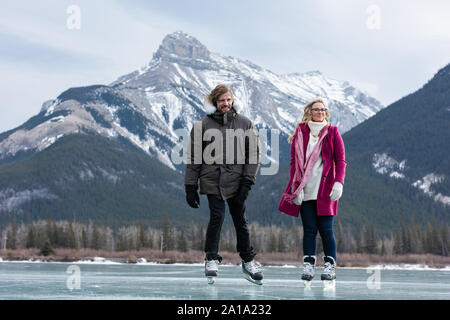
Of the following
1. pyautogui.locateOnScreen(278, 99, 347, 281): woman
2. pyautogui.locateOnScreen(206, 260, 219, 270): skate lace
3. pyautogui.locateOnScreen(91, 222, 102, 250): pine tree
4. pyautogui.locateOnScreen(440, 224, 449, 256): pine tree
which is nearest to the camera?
pyautogui.locateOnScreen(278, 99, 347, 281): woman

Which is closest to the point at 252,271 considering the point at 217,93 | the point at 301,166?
the point at 301,166

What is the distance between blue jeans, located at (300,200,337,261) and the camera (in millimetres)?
10852

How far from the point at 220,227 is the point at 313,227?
1.55m

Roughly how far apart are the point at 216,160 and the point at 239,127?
2.20 ft

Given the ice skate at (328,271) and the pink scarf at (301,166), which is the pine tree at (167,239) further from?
the pink scarf at (301,166)

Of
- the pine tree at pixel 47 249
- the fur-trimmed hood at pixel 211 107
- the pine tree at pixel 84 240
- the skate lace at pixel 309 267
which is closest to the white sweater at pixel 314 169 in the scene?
the skate lace at pixel 309 267

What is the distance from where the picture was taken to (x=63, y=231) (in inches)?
6319

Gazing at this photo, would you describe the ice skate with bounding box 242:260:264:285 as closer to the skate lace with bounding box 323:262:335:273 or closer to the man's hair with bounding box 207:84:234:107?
the skate lace with bounding box 323:262:335:273

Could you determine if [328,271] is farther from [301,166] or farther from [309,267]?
[301,166]

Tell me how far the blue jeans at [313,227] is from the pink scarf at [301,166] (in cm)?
29

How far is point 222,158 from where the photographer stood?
1060 centimetres

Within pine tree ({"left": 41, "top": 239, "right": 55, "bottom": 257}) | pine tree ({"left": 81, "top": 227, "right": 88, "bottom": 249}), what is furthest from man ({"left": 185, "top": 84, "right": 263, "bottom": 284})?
pine tree ({"left": 81, "top": 227, "right": 88, "bottom": 249})
